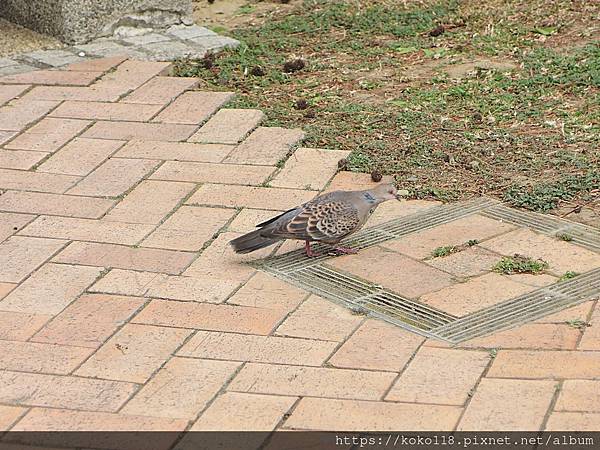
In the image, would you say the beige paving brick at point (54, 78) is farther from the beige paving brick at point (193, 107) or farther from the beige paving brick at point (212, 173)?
the beige paving brick at point (212, 173)

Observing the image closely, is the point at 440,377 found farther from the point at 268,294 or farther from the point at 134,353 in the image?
the point at 134,353

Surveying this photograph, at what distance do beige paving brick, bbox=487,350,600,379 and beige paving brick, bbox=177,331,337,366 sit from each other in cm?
66

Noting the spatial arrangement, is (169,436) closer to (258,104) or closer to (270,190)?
(270,190)

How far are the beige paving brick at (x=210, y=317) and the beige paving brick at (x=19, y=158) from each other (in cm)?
182

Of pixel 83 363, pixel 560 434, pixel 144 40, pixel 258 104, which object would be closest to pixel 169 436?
pixel 83 363

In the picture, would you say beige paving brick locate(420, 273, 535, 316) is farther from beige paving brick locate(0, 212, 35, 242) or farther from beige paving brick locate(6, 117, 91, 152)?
beige paving brick locate(6, 117, 91, 152)

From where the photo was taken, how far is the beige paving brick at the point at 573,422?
366cm

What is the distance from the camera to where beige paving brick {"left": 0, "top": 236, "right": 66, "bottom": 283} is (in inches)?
195

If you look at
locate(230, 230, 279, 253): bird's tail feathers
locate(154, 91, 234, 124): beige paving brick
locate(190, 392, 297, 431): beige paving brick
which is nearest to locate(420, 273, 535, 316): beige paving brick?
locate(230, 230, 279, 253): bird's tail feathers

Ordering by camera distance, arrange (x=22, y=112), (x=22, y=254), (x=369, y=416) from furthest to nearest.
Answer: (x=22, y=112) < (x=22, y=254) < (x=369, y=416)

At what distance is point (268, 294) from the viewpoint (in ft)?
15.5

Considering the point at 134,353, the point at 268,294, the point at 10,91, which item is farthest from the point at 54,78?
the point at 134,353

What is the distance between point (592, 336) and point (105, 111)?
143 inches

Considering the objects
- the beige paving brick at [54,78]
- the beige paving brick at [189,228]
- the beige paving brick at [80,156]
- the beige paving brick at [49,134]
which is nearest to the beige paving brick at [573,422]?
the beige paving brick at [189,228]
